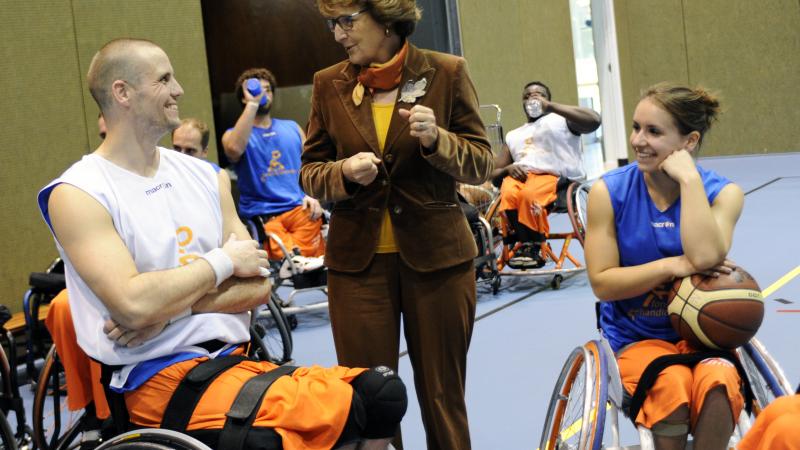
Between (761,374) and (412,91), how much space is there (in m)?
1.12

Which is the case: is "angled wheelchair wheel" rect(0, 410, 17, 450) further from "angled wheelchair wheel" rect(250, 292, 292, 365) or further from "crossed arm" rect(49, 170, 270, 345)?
"crossed arm" rect(49, 170, 270, 345)

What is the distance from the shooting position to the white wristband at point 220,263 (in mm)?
2100

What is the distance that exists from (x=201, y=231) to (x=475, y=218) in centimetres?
364

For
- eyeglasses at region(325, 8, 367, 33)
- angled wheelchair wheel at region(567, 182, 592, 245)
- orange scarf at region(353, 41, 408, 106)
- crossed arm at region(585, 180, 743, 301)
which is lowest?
angled wheelchair wheel at region(567, 182, 592, 245)

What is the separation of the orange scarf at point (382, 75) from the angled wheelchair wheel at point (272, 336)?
69 centimetres

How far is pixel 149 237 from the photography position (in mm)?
2084

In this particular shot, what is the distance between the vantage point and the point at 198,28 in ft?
22.2

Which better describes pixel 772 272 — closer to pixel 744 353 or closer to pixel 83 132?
pixel 744 353

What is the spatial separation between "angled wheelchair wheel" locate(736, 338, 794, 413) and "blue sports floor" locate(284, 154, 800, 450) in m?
1.11

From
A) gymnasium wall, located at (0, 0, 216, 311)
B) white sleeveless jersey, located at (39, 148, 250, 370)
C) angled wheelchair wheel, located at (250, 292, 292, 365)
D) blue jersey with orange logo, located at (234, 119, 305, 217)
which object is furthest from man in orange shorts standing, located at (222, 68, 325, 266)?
white sleeveless jersey, located at (39, 148, 250, 370)

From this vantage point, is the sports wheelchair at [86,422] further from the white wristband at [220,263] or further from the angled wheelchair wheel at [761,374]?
the angled wheelchair wheel at [761,374]

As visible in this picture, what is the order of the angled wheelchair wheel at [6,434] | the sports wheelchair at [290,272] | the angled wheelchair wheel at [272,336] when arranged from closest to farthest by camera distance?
the angled wheelchair wheel at [272,336] < the angled wheelchair wheel at [6,434] < the sports wheelchair at [290,272]

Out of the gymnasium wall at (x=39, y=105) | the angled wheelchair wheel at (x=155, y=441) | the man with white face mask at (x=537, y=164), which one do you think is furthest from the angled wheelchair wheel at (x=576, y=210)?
the gymnasium wall at (x=39, y=105)

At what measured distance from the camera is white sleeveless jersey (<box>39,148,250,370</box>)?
2.04 metres
